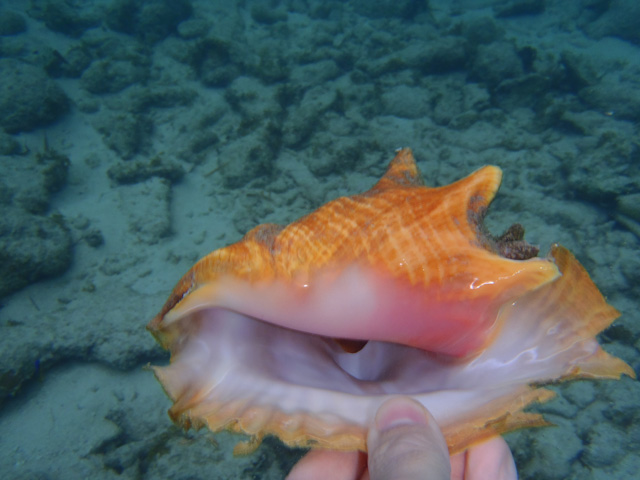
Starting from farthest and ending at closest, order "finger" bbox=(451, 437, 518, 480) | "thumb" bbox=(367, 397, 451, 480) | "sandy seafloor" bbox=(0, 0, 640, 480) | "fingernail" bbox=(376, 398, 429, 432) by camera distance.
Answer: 1. "sandy seafloor" bbox=(0, 0, 640, 480)
2. "finger" bbox=(451, 437, 518, 480)
3. "fingernail" bbox=(376, 398, 429, 432)
4. "thumb" bbox=(367, 397, 451, 480)

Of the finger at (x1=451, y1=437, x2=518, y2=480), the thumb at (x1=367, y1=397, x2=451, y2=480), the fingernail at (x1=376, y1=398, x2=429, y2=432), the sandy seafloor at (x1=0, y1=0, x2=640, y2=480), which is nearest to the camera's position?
the thumb at (x1=367, y1=397, x2=451, y2=480)

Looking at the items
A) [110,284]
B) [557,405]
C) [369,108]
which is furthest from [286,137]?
[557,405]

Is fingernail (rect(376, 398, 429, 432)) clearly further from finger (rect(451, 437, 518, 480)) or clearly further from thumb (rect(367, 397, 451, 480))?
finger (rect(451, 437, 518, 480))

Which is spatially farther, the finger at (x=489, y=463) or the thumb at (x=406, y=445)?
the finger at (x=489, y=463)

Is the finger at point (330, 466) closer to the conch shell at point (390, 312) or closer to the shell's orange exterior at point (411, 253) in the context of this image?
the conch shell at point (390, 312)

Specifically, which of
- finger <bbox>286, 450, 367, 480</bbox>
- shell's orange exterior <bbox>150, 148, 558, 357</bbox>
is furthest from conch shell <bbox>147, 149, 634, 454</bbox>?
finger <bbox>286, 450, 367, 480</bbox>

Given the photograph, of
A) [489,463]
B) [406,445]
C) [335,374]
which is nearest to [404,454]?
[406,445]

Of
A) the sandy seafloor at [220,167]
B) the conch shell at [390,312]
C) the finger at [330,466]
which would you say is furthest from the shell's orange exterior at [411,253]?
the sandy seafloor at [220,167]
